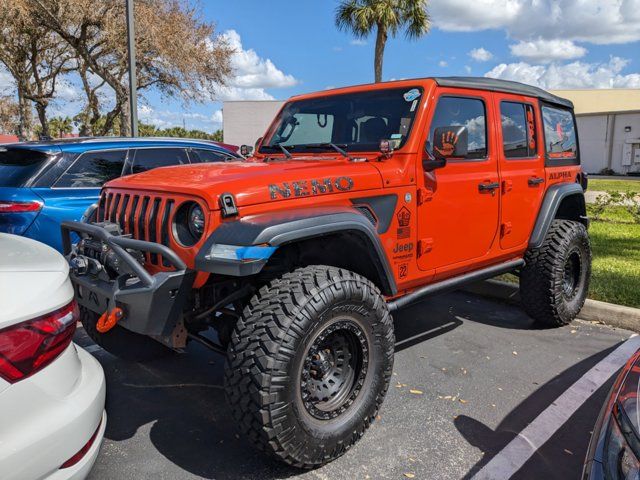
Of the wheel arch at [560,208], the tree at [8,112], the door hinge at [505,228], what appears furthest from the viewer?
the tree at [8,112]

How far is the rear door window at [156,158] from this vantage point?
5.71 meters

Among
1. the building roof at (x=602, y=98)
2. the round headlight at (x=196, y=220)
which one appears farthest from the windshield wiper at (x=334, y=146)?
the building roof at (x=602, y=98)

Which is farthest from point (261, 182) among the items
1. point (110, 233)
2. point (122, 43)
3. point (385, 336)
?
point (122, 43)

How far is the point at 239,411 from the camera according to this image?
245cm

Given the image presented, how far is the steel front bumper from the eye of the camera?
2471mm

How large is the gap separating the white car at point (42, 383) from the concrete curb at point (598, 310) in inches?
180

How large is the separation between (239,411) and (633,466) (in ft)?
5.25

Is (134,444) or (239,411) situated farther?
(134,444)

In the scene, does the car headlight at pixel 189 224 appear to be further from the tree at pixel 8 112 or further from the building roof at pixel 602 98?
the building roof at pixel 602 98

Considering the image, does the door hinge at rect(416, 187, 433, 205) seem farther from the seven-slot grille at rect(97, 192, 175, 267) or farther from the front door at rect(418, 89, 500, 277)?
the seven-slot grille at rect(97, 192, 175, 267)

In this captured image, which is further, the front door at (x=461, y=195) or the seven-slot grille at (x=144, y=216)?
the front door at (x=461, y=195)

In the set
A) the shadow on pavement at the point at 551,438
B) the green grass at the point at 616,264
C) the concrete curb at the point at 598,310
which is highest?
the green grass at the point at 616,264

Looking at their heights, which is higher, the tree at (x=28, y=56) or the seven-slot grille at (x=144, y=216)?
the tree at (x=28, y=56)

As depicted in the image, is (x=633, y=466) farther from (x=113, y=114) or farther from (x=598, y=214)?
(x=113, y=114)
